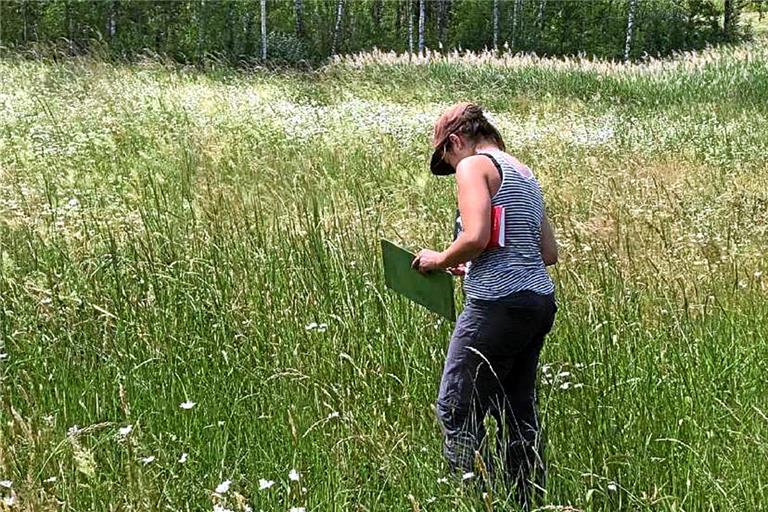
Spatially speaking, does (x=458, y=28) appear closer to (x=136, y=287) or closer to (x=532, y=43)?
(x=532, y=43)

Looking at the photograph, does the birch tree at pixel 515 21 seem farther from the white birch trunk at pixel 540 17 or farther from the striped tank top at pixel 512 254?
the striped tank top at pixel 512 254

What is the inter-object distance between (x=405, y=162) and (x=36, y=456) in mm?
5596

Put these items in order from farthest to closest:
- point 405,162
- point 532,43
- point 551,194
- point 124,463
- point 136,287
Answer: point 532,43
point 405,162
point 551,194
point 136,287
point 124,463

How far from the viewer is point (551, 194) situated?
692 cm

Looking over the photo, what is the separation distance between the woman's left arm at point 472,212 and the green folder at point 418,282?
0.09 metres

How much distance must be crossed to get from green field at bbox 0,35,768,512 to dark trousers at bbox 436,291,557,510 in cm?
11

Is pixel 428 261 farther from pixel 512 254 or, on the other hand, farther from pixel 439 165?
pixel 439 165

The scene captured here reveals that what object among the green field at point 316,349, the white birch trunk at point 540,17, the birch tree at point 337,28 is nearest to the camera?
the green field at point 316,349

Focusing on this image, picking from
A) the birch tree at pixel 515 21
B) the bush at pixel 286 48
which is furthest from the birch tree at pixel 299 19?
the birch tree at pixel 515 21

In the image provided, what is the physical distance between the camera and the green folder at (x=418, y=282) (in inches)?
114

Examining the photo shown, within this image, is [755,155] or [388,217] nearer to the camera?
[388,217]

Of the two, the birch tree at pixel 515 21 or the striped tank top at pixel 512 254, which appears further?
the birch tree at pixel 515 21

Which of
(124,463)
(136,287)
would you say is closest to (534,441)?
(124,463)

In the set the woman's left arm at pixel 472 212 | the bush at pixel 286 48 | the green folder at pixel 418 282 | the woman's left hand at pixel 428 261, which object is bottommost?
the green folder at pixel 418 282
